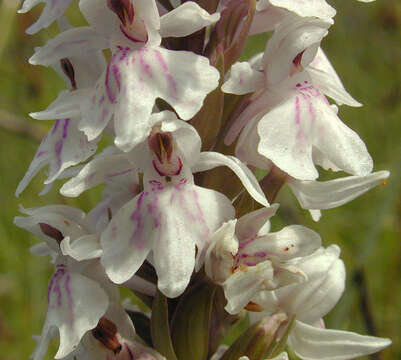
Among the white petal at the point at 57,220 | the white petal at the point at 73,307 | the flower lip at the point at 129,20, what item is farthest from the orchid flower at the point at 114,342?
the flower lip at the point at 129,20

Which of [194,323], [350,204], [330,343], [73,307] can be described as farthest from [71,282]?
[350,204]

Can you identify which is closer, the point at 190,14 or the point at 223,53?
the point at 190,14

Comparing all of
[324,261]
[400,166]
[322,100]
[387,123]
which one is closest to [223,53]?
[322,100]

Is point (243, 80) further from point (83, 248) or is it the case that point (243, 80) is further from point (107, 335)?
point (107, 335)

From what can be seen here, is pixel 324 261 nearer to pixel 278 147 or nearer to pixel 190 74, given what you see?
pixel 278 147

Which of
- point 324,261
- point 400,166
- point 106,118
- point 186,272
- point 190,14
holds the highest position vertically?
point 190,14

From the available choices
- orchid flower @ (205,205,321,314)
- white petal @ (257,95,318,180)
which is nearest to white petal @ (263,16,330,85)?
white petal @ (257,95,318,180)

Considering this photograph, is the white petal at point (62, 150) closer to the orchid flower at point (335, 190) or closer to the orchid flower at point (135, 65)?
the orchid flower at point (135, 65)

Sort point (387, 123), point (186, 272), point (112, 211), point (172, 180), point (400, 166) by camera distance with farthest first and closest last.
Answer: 1. point (387, 123)
2. point (400, 166)
3. point (112, 211)
4. point (172, 180)
5. point (186, 272)
